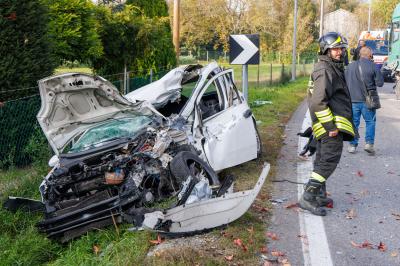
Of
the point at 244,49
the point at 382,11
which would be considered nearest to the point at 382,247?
the point at 244,49

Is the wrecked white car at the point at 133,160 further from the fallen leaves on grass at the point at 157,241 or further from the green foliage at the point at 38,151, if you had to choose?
the green foliage at the point at 38,151

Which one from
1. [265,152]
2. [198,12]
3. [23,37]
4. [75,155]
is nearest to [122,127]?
[75,155]

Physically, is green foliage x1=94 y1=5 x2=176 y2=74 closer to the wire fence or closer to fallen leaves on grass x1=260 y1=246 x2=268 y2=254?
the wire fence

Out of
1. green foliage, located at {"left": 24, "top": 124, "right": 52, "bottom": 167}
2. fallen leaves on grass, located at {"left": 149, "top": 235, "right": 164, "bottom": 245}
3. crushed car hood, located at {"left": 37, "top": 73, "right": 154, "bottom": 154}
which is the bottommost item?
fallen leaves on grass, located at {"left": 149, "top": 235, "right": 164, "bottom": 245}

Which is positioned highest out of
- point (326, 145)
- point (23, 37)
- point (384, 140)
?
point (23, 37)

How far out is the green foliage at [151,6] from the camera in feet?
47.1

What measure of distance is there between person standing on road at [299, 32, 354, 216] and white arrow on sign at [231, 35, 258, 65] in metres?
4.19

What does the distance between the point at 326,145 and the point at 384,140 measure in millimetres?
5019

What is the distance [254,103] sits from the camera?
50.6ft

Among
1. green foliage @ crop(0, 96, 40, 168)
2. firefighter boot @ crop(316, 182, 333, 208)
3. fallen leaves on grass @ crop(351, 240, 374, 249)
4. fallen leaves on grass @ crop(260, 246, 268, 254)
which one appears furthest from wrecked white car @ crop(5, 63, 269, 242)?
green foliage @ crop(0, 96, 40, 168)

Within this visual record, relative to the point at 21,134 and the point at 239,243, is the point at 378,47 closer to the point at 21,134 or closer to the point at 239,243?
the point at 21,134

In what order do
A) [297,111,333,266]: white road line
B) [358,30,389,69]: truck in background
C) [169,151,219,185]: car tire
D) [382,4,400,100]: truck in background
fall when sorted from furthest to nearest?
[358,30,389,69]: truck in background < [382,4,400,100]: truck in background < [169,151,219,185]: car tire < [297,111,333,266]: white road line

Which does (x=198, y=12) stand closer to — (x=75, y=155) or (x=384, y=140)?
(x=384, y=140)

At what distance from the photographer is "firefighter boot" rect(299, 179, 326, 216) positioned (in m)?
5.55
